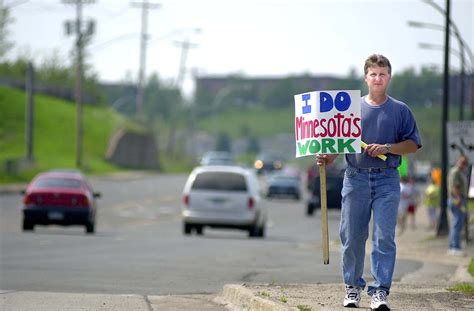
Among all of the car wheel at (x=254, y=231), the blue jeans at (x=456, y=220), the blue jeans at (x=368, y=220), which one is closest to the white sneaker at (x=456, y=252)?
the blue jeans at (x=456, y=220)

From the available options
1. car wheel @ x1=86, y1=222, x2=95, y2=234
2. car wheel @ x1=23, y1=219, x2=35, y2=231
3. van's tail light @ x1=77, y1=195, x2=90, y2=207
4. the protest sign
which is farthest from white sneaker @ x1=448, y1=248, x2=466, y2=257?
the protest sign

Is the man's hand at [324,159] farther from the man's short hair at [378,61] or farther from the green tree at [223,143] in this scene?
the green tree at [223,143]

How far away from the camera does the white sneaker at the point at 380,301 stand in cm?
1037

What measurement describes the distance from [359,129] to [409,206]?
29995 mm

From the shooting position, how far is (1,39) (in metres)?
107

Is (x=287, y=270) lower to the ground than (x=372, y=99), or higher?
lower

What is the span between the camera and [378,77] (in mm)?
10578

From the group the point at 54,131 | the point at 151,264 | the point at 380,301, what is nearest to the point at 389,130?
the point at 380,301

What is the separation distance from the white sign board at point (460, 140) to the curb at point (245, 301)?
1561 cm

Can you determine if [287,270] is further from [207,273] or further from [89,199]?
[89,199]

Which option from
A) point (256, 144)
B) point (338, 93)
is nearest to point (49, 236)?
point (338, 93)

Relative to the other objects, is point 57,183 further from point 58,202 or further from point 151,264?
point 151,264

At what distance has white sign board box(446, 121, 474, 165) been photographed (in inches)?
1129

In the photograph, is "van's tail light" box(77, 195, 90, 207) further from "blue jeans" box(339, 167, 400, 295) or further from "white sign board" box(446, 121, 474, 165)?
"blue jeans" box(339, 167, 400, 295)
